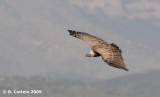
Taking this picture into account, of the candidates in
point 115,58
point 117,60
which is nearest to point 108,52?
point 115,58

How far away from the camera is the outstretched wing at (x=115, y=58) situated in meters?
37.0

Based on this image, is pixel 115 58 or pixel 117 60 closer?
pixel 117 60

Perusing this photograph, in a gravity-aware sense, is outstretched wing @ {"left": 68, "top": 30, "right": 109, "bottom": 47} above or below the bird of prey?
above

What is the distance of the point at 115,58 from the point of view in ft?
126

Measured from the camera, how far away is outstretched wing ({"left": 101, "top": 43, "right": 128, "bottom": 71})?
37031mm

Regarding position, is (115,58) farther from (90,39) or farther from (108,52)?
(90,39)

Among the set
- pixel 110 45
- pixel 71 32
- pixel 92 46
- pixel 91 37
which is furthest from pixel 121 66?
pixel 71 32

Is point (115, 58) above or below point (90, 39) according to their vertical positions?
below

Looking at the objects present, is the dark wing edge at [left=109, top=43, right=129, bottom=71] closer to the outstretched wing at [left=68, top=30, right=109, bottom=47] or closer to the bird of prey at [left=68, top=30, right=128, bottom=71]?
the bird of prey at [left=68, top=30, right=128, bottom=71]

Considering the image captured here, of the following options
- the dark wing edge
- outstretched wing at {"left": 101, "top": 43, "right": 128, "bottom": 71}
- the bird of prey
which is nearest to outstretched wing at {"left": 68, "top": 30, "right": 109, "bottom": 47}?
the bird of prey

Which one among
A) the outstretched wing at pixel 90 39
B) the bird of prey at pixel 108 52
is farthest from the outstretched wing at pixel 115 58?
the outstretched wing at pixel 90 39

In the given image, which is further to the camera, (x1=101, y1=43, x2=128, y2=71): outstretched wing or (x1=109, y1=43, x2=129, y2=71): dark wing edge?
(x1=101, y1=43, x2=128, y2=71): outstretched wing

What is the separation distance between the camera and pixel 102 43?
43719 mm

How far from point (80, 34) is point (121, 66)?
1410 centimetres
